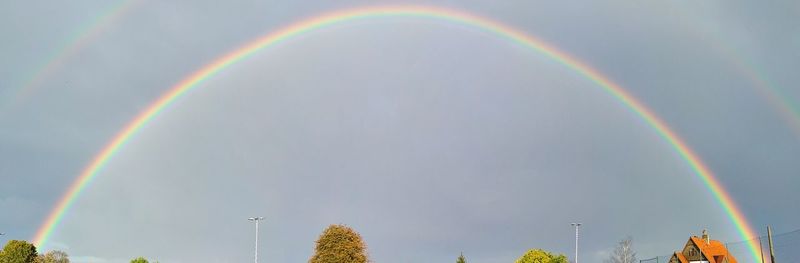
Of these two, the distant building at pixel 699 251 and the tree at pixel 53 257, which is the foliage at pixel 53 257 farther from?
the distant building at pixel 699 251

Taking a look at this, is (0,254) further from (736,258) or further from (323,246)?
(736,258)

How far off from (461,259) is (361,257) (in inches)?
1931

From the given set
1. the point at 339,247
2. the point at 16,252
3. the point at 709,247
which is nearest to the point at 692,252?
the point at 709,247

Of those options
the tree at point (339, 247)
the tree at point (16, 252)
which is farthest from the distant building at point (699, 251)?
the tree at point (16, 252)

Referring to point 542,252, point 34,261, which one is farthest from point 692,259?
point 34,261

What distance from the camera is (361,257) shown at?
71.2 meters

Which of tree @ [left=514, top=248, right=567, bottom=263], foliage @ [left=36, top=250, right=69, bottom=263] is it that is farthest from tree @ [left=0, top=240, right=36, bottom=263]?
tree @ [left=514, top=248, right=567, bottom=263]

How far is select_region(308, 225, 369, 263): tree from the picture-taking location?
230 feet

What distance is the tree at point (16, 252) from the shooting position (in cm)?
7981

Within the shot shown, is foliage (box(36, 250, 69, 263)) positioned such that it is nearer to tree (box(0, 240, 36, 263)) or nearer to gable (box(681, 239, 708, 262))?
tree (box(0, 240, 36, 263))

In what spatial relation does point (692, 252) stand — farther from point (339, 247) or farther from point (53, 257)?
point (53, 257)

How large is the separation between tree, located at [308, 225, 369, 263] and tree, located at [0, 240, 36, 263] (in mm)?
33380

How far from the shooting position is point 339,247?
70.1 m

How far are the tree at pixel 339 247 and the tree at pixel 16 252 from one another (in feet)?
110
